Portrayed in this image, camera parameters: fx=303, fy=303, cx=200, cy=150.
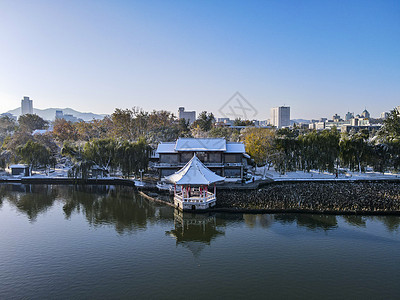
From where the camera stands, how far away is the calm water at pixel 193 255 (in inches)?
559

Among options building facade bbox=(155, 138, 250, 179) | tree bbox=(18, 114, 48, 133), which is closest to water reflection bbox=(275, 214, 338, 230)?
building facade bbox=(155, 138, 250, 179)

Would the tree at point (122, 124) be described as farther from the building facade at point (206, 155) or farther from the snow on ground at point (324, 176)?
the snow on ground at point (324, 176)

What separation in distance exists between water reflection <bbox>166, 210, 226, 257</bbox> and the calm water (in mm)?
74

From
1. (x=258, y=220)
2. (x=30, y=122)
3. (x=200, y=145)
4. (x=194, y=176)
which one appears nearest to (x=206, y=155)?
(x=200, y=145)

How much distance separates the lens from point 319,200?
27281 mm

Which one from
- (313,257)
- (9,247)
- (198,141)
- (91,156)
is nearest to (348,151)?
(198,141)

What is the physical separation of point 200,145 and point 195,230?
16.8m

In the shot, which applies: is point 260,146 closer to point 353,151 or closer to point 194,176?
point 353,151

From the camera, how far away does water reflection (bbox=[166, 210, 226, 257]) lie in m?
20.1

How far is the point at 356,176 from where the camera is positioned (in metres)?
40.7

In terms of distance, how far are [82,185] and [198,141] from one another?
1652 centimetres

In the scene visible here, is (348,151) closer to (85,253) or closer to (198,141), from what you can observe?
(198,141)

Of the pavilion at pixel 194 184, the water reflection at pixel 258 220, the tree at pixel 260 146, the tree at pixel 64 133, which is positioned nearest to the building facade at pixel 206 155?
the tree at pixel 260 146

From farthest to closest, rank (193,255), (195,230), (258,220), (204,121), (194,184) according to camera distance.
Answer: (204,121) < (194,184) < (258,220) < (195,230) < (193,255)
